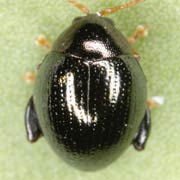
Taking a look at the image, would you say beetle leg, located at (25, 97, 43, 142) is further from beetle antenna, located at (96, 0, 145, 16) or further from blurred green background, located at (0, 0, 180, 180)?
beetle antenna, located at (96, 0, 145, 16)

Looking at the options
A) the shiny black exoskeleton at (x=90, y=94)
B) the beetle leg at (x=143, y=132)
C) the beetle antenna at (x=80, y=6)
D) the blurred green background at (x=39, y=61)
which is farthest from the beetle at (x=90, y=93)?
the blurred green background at (x=39, y=61)

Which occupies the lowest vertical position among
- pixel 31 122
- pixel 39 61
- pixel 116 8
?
pixel 31 122

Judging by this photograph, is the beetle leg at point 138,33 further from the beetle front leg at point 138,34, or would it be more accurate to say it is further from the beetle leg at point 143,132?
the beetle leg at point 143,132

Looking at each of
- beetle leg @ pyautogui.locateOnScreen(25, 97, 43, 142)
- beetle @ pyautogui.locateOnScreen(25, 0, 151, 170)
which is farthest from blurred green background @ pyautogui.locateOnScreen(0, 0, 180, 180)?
beetle @ pyautogui.locateOnScreen(25, 0, 151, 170)

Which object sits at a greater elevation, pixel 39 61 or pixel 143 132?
pixel 39 61

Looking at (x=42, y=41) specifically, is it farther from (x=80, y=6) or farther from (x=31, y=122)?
(x=31, y=122)

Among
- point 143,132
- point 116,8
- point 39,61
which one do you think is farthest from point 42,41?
point 143,132
